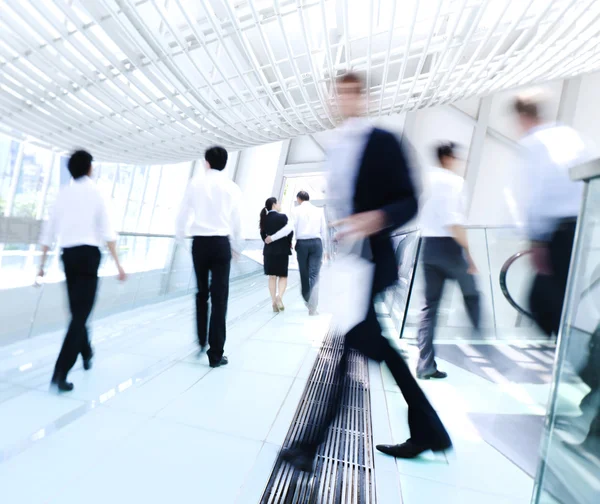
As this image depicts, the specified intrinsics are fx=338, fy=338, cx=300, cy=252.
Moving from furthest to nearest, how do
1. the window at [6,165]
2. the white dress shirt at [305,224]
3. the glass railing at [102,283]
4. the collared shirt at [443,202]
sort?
the window at [6,165]
the white dress shirt at [305,224]
the glass railing at [102,283]
the collared shirt at [443,202]

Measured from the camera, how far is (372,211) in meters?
1.19

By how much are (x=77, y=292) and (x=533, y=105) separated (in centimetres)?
267

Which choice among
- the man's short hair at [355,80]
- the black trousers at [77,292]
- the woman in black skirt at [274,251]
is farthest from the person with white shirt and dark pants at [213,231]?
the woman in black skirt at [274,251]

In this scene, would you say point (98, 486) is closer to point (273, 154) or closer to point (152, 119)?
A: point (152, 119)

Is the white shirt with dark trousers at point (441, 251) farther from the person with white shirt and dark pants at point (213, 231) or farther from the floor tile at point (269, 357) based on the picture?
the person with white shirt and dark pants at point (213, 231)

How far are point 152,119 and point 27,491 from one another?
22.5ft

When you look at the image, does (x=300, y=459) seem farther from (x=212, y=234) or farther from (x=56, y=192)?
(x=56, y=192)

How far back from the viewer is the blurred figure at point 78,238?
1.98 metres

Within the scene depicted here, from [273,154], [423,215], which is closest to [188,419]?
[423,215]

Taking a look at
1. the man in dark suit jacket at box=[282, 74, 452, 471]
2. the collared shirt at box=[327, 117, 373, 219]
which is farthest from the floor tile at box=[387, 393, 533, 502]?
the collared shirt at box=[327, 117, 373, 219]

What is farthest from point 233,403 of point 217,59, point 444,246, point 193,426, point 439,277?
point 217,59

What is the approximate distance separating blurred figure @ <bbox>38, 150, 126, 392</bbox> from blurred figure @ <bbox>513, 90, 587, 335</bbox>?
91.1 inches

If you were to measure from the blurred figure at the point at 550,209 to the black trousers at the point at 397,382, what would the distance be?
2.46 ft

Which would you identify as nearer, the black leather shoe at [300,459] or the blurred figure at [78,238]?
the black leather shoe at [300,459]
